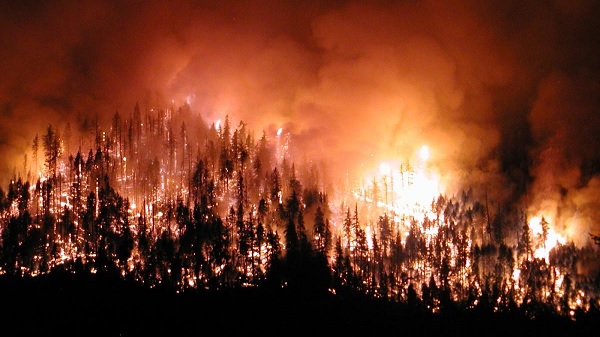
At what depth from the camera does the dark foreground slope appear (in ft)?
409

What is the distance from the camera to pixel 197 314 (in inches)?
5256

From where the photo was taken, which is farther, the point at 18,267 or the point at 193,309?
the point at 18,267

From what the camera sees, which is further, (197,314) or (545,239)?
(545,239)

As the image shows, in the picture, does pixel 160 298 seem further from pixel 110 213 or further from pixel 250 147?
pixel 250 147

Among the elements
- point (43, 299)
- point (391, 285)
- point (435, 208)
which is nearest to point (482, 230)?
point (435, 208)

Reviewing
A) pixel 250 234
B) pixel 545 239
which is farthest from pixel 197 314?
pixel 545 239

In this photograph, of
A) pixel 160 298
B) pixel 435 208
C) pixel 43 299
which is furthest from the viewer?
pixel 435 208

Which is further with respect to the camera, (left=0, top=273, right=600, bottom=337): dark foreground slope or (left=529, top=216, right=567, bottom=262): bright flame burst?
(left=529, top=216, right=567, bottom=262): bright flame burst

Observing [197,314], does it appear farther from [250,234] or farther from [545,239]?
[545,239]

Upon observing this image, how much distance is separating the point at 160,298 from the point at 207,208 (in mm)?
32205

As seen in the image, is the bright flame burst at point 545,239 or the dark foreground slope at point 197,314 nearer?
the dark foreground slope at point 197,314

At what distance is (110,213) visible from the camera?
15550 centimetres

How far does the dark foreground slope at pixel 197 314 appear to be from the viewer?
125 metres

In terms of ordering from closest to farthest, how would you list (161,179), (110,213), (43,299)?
1. (43,299)
2. (110,213)
3. (161,179)
